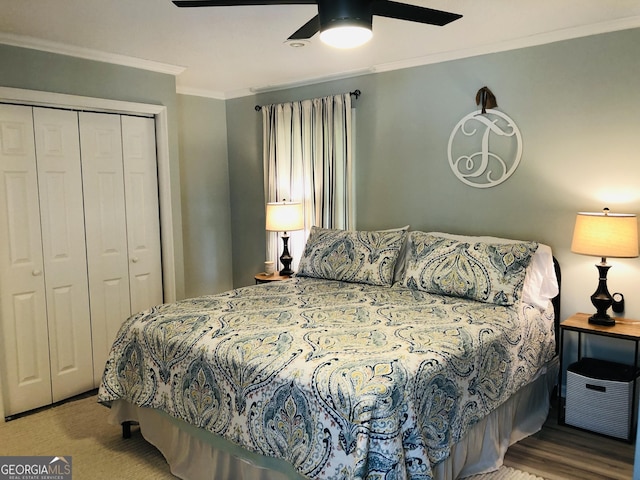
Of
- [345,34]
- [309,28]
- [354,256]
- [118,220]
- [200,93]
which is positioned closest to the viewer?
[345,34]

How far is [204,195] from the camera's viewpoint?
4887 mm

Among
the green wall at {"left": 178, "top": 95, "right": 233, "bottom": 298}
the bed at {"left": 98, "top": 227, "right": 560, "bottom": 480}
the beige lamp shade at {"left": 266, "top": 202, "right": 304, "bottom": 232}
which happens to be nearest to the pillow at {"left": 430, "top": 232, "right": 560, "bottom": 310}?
the bed at {"left": 98, "top": 227, "right": 560, "bottom": 480}

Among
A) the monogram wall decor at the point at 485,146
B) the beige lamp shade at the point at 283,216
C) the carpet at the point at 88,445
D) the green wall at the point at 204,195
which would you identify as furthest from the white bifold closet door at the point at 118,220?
the monogram wall decor at the point at 485,146

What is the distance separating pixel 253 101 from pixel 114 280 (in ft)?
7.05

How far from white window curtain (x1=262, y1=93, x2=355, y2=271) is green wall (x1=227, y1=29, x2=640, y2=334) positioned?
0.38 ft

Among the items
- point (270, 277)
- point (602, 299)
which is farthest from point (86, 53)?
point (602, 299)

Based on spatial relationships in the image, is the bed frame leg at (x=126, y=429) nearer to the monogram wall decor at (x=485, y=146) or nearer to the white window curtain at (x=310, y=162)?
the white window curtain at (x=310, y=162)

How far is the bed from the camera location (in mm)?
1835

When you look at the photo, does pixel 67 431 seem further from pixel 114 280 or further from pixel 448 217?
pixel 448 217

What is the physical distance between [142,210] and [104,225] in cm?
33

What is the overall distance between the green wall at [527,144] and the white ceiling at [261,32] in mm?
125

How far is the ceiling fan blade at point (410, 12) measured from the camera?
2.05 m

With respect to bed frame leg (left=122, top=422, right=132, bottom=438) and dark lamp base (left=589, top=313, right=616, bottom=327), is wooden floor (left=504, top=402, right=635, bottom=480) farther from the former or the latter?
bed frame leg (left=122, top=422, right=132, bottom=438)

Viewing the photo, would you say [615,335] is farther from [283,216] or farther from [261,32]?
[261,32]
